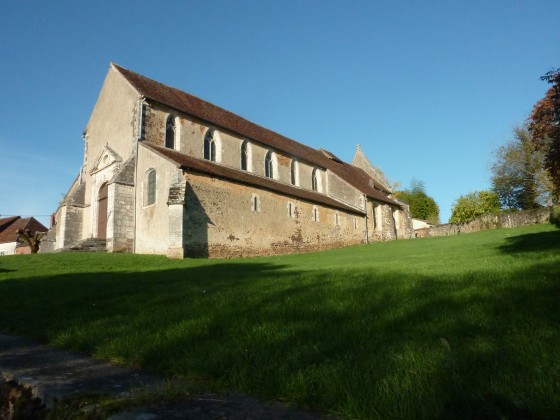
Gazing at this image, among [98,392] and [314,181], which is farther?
[314,181]

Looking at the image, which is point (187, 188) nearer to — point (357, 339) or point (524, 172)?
point (357, 339)

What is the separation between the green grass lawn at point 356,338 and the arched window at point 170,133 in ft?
57.6

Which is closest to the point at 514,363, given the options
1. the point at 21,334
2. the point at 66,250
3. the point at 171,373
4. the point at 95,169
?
the point at 171,373

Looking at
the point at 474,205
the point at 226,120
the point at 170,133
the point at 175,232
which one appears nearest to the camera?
the point at 175,232

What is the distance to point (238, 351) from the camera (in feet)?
10.6

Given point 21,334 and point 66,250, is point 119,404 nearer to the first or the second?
point 21,334

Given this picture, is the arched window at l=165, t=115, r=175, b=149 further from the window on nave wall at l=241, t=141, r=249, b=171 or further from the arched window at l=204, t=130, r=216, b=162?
the window on nave wall at l=241, t=141, r=249, b=171

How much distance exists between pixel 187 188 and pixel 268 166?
10.8 meters

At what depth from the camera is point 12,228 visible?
2041 inches

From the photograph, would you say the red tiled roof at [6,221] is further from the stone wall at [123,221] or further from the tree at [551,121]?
the tree at [551,121]

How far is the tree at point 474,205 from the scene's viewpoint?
1839 inches

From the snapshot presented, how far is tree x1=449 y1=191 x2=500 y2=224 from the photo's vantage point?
153 feet

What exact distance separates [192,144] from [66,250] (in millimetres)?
8956

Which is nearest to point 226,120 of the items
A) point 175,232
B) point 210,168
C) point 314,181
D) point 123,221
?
point 210,168
